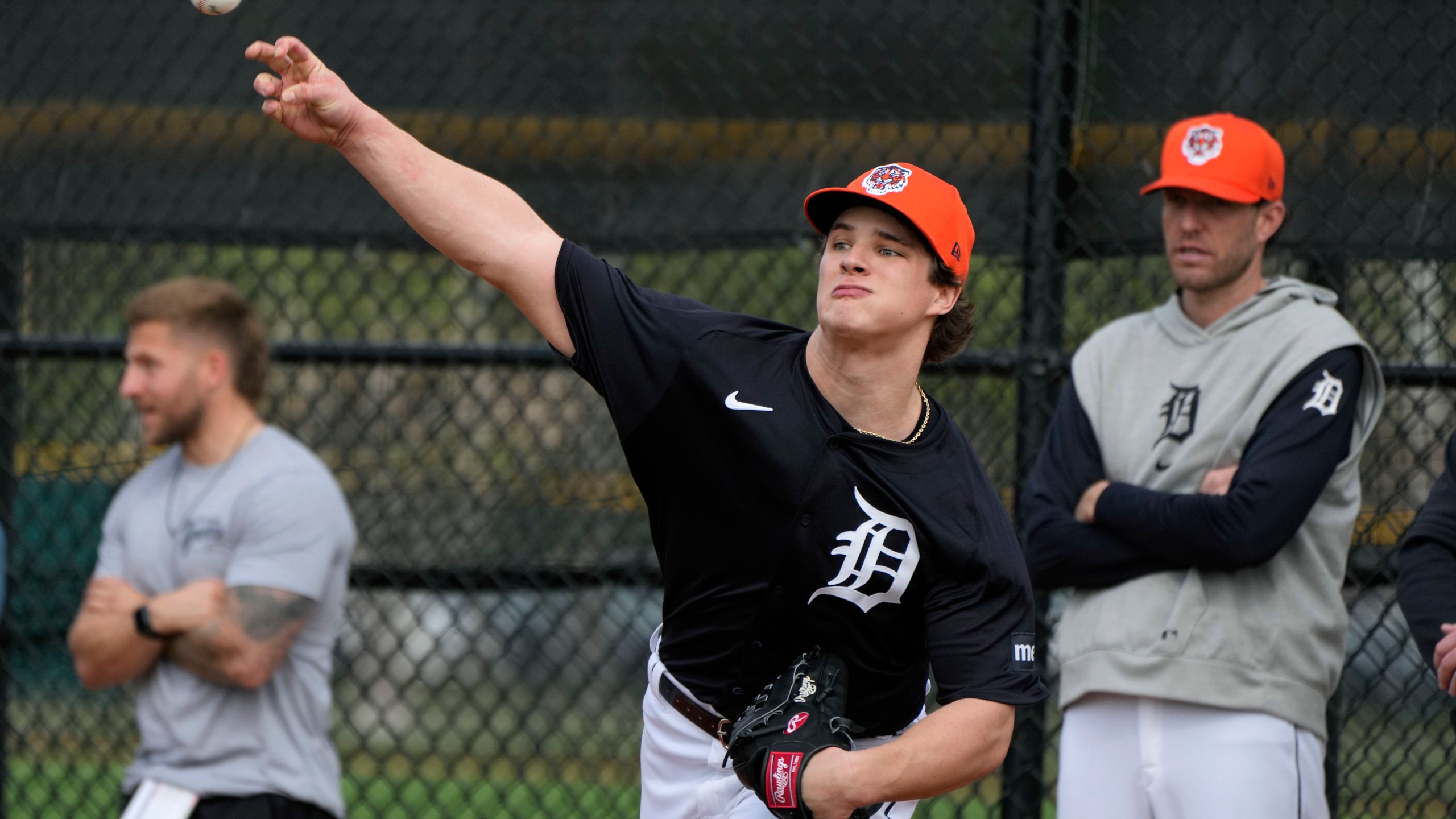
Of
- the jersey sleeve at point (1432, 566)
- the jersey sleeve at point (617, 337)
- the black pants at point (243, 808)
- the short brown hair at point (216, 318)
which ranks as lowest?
the black pants at point (243, 808)

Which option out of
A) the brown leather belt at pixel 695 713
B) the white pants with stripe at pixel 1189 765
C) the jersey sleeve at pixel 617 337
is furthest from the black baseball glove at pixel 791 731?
the white pants with stripe at pixel 1189 765

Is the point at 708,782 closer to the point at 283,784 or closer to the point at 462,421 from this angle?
the point at 283,784

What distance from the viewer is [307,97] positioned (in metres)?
2.11

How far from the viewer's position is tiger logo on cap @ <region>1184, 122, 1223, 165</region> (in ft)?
10.1

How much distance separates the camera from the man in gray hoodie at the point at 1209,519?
9.27ft

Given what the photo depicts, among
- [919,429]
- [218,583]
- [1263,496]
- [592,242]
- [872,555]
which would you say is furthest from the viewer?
[592,242]

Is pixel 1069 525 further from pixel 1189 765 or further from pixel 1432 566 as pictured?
pixel 1432 566

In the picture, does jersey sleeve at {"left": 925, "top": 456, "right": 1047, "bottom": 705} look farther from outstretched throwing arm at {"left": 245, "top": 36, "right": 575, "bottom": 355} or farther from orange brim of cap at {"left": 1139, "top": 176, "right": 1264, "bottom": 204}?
orange brim of cap at {"left": 1139, "top": 176, "right": 1264, "bottom": 204}

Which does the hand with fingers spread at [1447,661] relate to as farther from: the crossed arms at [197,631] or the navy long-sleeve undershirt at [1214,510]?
the crossed arms at [197,631]

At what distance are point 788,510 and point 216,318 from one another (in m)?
1.83

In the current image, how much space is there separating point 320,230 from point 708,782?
228 cm

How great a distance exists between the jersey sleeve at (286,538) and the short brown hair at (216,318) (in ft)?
1.08

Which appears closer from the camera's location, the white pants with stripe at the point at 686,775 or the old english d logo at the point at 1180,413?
the white pants with stripe at the point at 686,775

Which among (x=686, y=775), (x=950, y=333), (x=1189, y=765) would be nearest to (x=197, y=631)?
(x=686, y=775)
